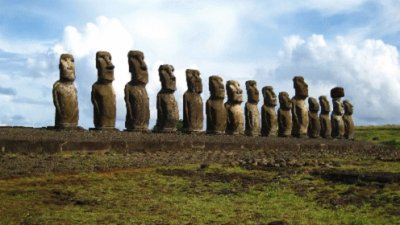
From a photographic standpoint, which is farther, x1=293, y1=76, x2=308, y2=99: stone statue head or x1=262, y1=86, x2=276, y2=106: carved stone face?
x1=293, y1=76, x2=308, y2=99: stone statue head

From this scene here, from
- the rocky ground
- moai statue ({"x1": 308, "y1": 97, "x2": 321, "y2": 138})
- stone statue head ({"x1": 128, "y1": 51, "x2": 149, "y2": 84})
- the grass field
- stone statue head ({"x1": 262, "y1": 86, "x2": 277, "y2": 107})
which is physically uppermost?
stone statue head ({"x1": 128, "y1": 51, "x2": 149, "y2": 84})

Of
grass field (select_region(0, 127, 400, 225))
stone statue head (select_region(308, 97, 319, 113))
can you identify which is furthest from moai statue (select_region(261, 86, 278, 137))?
grass field (select_region(0, 127, 400, 225))

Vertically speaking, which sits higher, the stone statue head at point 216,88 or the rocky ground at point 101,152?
the stone statue head at point 216,88

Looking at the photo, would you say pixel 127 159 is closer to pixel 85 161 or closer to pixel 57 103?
pixel 85 161

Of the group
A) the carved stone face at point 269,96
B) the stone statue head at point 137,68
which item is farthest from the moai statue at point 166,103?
the carved stone face at point 269,96

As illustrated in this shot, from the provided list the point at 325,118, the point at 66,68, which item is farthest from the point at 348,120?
the point at 66,68

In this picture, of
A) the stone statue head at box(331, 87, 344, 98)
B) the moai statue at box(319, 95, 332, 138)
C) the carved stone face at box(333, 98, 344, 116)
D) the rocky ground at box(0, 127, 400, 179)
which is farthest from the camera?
the stone statue head at box(331, 87, 344, 98)

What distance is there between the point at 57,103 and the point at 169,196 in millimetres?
8910

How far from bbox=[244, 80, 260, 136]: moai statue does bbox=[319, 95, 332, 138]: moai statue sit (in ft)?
20.2

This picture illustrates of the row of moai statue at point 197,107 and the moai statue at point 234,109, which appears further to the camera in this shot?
the moai statue at point 234,109

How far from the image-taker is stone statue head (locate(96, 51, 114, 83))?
17.1m

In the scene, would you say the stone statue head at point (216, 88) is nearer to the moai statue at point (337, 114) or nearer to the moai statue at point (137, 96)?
the moai statue at point (137, 96)

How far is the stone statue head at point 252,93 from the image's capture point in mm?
24156

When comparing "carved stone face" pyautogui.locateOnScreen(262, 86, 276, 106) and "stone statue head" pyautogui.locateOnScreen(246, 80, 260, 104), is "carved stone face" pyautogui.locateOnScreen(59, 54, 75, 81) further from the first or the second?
"carved stone face" pyautogui.locateOnScreen(262, 86, 276, 106)
